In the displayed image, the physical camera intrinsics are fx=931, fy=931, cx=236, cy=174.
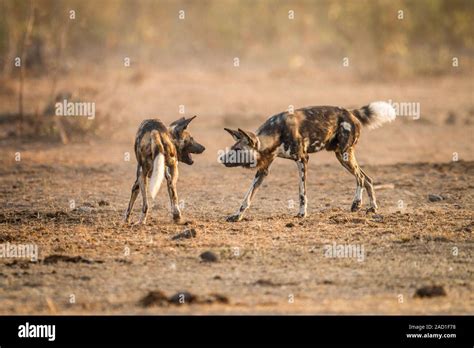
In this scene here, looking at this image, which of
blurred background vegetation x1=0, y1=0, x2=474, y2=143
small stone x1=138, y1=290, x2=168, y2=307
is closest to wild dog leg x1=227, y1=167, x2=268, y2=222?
small stone x1=138, y1=290, x2=168, y2=307

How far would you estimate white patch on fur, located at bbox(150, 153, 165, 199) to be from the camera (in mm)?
9805

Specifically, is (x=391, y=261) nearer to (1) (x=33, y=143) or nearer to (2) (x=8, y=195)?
(2) (x=8, y=195)

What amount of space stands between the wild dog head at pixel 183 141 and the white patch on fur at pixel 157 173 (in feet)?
2.60

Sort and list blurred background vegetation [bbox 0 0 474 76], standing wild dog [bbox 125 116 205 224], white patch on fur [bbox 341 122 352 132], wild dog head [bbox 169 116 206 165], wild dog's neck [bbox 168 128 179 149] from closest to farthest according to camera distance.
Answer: standing wild dog [bbox 125 116 205 224]
wild dog's neck [bbox 168 128 179 149]
wild dog head [bbox 169 116 206 165]
white patch on fur [bbox 341 122 352 132]
blurred background vegetation [bbox 0 0 474 76]

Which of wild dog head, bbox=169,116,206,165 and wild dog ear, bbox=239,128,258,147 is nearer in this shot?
wild dog ear, bbox=239,128,258,147

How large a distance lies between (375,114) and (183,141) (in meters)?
2.43

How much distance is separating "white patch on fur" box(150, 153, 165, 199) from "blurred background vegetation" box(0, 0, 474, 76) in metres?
12.2

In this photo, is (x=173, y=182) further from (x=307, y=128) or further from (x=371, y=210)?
(x=371, y=210)

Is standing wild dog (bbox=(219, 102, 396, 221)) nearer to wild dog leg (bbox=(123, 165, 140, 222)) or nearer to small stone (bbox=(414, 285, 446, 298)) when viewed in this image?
wild dog leg (bbox=(123, 165, 140, 222))

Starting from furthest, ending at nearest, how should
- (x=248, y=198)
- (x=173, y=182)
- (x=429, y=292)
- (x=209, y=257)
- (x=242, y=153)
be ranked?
1. (x=248, y=198)
2. (x=242, y=153)
3. (x=173, y=182)
4. (x=209, y=257)
5. (x=429, y=292)

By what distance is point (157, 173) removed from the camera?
32.8 feet

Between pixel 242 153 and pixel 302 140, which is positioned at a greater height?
pixel 302 140

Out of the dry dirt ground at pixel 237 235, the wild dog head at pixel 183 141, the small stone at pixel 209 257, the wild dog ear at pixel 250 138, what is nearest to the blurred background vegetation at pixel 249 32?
the dry dirt ground at pixel 237 235

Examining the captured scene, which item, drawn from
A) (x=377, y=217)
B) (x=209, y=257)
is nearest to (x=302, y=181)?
(x=377, y=217)
